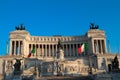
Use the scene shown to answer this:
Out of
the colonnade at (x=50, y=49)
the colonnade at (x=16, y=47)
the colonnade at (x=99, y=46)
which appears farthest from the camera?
the colonnade at (x=50, y=49)

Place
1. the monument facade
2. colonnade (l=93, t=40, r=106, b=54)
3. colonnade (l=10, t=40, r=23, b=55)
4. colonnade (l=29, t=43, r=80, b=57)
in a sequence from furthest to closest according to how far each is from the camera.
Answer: colonnade (l=29, t=43, r=80, b=57)
colonnade (l=93, t=40, r=106, b=54)
colonnade (l=10, t=40, r=23, b=55)
the monument facade

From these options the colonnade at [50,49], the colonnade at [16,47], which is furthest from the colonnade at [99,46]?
the colonnade at [16,47]

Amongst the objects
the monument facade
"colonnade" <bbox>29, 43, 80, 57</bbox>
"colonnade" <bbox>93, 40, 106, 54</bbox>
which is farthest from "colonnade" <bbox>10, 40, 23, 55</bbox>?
"colonnade" <bbox>93, 40, 106, 54</bbox>

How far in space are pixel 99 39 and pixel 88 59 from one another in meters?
13.1

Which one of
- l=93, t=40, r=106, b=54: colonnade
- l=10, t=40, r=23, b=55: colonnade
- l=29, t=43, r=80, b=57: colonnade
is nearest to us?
l=10, t=40, r=23, b=55: colonnade

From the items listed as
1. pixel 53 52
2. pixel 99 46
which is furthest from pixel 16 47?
pixel 99 46

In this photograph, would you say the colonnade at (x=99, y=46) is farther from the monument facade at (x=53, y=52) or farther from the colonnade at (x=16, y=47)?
the colonnade at (x=16, y=47)

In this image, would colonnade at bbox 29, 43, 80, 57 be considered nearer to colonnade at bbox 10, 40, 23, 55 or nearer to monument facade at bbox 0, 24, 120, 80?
monument facade at bbox 0, 24, 120, 80

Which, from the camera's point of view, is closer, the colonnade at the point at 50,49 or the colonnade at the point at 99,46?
the colonnade at the point at 99,46

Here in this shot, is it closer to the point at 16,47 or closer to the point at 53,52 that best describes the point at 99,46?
the point at 53,52

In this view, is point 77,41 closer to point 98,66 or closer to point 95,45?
point 95,45

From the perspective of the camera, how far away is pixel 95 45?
10088 cm

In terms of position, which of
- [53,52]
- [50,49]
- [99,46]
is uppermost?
[99,46]

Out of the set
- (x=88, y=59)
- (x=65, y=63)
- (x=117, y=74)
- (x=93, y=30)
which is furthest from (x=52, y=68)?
(x=93, y=30)
